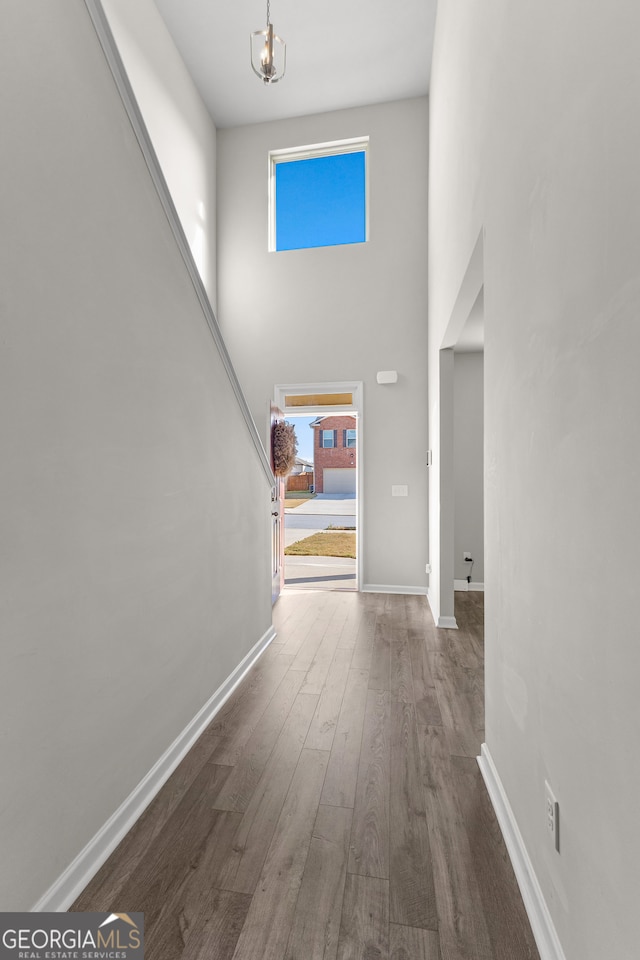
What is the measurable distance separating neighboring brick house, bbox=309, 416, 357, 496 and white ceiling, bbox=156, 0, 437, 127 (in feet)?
20.1

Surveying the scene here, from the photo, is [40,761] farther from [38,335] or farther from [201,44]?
[201,44]

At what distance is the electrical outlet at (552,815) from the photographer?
1095 mm

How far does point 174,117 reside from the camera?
4520 millimetres

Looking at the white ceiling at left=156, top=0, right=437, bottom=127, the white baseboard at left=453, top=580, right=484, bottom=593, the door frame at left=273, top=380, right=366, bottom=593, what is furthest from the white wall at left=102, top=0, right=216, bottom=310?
the white baseboard at left=453, top=580, right=484, bottom=593

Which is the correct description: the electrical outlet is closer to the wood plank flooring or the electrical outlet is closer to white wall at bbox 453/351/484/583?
the wood plank flooring

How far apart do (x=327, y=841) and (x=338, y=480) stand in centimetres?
Answer: 939

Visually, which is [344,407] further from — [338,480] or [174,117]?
[338,480]

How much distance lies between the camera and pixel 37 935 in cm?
113

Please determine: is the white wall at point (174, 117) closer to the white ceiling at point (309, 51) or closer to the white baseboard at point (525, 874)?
the white ceiling at point (309, 51)

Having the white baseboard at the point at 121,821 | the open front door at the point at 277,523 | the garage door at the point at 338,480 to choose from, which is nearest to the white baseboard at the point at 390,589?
the open front door at the point at 277,523

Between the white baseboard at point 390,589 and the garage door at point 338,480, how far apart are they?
5.73m

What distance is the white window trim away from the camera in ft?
16.9

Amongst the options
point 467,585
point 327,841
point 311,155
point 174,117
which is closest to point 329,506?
point 467,585

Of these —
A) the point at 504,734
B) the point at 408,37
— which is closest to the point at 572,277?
the point at 504,734
